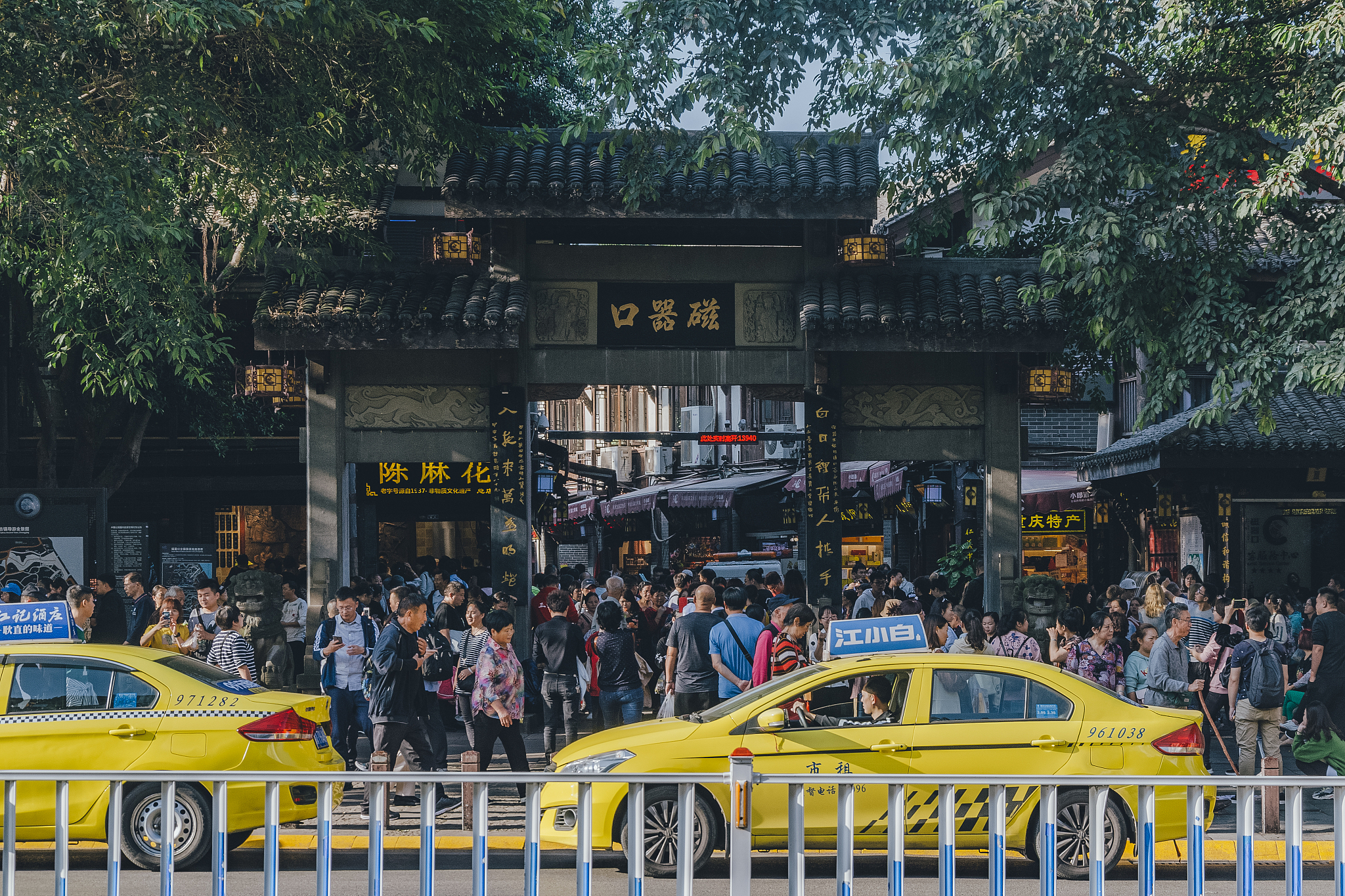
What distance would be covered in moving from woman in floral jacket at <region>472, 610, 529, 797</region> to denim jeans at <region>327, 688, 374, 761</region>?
4.59 feet

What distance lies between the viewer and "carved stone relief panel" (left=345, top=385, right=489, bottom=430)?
15141 millimetres

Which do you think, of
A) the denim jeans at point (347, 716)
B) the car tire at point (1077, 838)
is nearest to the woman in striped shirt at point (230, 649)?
the denim jeans at point (347, 716)

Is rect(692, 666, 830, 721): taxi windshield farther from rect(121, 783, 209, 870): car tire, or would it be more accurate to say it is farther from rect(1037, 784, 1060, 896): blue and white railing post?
rect(121, 783, 209, 870): car tire

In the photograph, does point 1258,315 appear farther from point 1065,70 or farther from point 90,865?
point 90,865

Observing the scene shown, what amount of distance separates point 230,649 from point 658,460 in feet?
108

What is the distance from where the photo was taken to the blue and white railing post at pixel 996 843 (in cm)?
580

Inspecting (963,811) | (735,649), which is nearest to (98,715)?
(735,649)

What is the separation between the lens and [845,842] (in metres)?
5.86

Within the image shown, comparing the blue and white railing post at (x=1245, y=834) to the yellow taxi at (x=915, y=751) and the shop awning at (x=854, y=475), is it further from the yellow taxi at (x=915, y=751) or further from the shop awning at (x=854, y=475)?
the shop awning at (x=854, y=475)

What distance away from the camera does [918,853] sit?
30.1 ft

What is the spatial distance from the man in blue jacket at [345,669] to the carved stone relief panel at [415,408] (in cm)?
392

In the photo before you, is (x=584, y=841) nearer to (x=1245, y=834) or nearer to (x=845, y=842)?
(x=845, y=842)

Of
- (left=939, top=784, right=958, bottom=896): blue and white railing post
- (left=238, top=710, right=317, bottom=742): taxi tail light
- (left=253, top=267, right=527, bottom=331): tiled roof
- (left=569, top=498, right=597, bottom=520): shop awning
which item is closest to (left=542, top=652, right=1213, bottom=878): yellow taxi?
(left=238, top=710, right=317, bottom=742): taxi tail light

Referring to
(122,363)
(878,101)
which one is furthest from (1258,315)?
(122,363)
